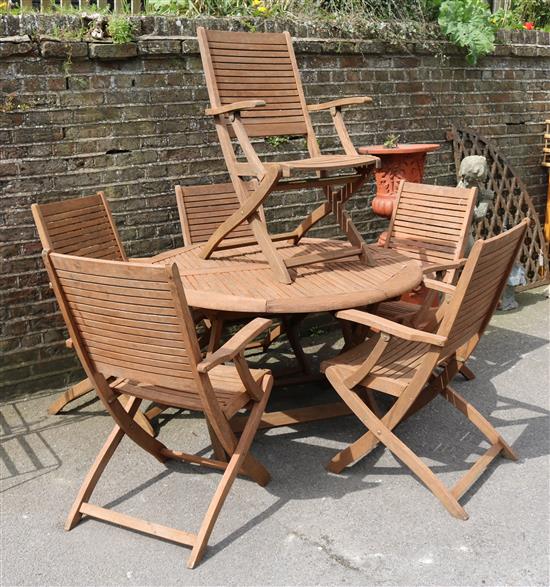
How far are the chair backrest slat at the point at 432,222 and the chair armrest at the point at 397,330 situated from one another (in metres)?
1.34

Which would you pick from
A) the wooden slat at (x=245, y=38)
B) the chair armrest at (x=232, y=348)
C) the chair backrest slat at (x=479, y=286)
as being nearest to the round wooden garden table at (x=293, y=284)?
the chair armrest at (x=232, y=348)

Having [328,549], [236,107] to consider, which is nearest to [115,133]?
[236,107]

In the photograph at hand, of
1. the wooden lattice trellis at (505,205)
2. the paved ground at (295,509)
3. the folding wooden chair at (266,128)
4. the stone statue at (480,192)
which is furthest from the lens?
the wooden lattice trellis at (505,205)

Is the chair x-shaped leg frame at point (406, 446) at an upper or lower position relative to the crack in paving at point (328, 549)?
upper

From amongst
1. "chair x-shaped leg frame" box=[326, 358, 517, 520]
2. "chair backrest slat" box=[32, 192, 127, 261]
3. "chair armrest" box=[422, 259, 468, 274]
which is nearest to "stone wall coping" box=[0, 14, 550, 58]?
"chair backrest slat" box=[32, 192, 127, 261]

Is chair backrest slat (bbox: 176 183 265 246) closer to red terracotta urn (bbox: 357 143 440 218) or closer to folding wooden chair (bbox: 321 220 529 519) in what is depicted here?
red terracotta urn (bbox: 357 143 440 218)

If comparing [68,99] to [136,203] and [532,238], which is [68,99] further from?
[532,238]

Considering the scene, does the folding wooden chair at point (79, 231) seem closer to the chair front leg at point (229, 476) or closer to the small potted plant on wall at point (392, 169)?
the chair front leg at point (229, 476)

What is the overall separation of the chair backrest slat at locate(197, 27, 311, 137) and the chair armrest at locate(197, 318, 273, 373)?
1.52 metres

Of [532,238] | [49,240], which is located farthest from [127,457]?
[532,238]

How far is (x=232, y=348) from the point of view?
2609 millimetres

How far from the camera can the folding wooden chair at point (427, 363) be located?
2738 mm

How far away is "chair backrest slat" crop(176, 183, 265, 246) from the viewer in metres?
4.23

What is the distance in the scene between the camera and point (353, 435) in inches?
140
